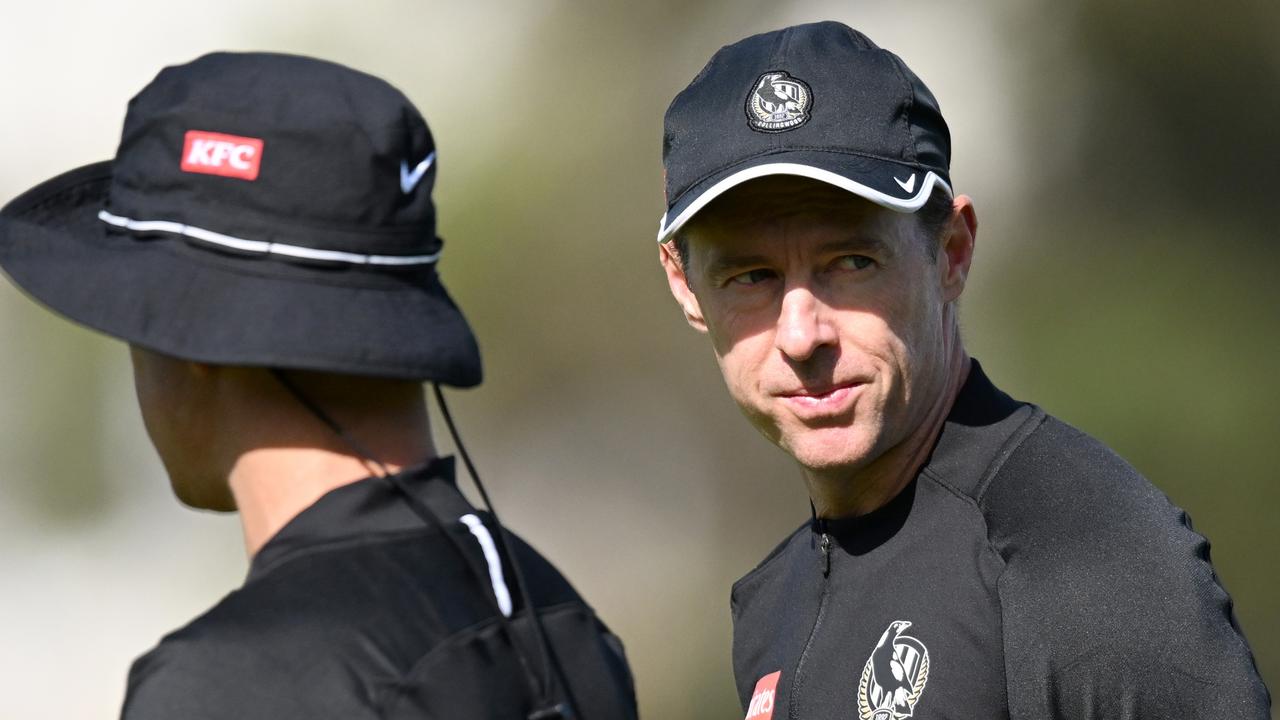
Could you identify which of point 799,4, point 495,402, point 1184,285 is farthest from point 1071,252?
point 495,402

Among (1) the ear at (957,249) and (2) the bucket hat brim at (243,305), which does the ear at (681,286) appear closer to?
(1) the ear at (957,249)

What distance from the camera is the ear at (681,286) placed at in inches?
121

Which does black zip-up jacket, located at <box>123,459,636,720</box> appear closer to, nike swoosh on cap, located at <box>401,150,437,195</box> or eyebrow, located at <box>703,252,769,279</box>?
nike swoosh on cap, located at <box>401,150,437,195</box>

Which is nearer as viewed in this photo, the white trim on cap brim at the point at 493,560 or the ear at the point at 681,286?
the white trim on cap brim at the point at 493,560

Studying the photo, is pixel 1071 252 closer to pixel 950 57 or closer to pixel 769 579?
pixel 950 57

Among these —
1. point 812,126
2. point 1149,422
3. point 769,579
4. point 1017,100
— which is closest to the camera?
point 812,126

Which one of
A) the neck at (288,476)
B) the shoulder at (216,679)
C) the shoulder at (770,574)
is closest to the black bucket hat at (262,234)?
the neck at (288,476)

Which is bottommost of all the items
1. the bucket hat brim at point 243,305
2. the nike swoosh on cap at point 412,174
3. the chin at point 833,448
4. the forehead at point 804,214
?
the chin at point 833,448

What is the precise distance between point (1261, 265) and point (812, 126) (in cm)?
930

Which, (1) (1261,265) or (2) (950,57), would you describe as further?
(2) (950,57)

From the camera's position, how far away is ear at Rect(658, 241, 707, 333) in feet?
10.1

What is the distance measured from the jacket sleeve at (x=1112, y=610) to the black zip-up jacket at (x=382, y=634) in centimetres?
65

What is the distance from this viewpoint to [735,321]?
2748 millimetres

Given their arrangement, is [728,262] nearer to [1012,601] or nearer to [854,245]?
[854,245]
